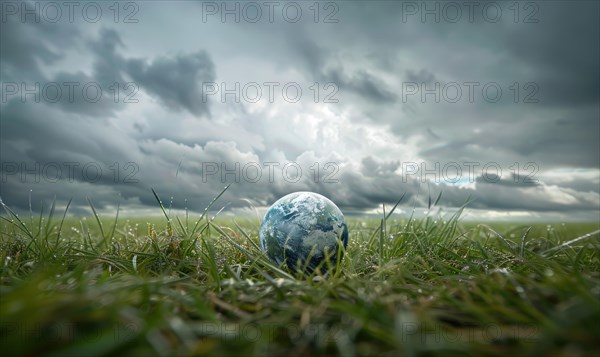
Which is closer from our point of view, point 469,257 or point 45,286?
point 45,286

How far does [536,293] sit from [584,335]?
66 centimetres

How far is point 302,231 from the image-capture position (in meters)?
4.08

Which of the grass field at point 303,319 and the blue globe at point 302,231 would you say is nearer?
the grass field at point 303,319

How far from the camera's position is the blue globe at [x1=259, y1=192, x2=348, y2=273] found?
4078mm

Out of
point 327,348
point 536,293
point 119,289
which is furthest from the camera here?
point 536,293

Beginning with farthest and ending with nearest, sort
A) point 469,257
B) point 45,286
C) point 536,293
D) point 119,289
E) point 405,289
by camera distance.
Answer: point 469,257 < point 405,289 < point 45,286 < point 536,293 < point 119,289

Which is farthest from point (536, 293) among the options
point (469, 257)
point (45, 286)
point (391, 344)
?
point (45, 286)

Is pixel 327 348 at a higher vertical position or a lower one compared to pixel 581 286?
lower

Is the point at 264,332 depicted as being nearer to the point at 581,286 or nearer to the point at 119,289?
the point at 119,289

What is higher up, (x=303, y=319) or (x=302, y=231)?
(x=302, y=231)

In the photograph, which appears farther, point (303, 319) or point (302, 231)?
point (302, 231)

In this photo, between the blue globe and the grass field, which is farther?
the blue globe

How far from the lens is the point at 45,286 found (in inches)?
103

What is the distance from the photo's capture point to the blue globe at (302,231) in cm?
408
